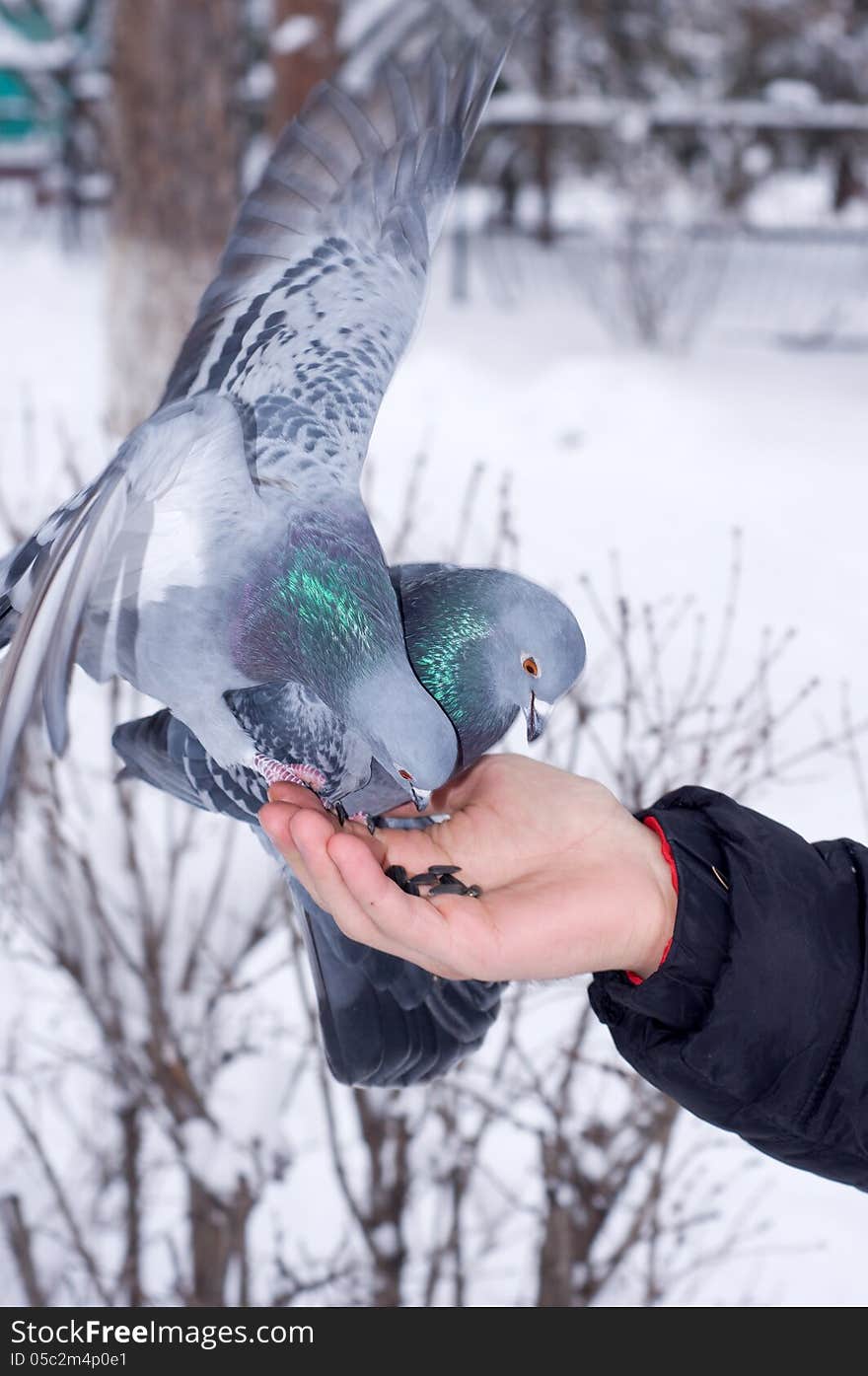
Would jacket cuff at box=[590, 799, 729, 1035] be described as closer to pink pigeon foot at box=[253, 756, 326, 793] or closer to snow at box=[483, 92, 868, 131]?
pink pigeon foot at box=[253, 756, 326, 793]

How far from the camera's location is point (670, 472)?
4707mm

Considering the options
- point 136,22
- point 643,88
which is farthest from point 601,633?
point 643,88

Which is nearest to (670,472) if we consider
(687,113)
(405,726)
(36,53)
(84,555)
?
(405,726)

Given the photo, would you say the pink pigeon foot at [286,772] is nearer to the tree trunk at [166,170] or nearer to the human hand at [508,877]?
the human hand at [508,877]

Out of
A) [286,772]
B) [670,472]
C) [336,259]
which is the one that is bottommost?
[670,472]

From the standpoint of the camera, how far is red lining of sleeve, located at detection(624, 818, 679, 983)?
59.3 inches

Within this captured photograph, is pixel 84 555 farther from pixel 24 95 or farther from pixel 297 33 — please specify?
pixel 24 95

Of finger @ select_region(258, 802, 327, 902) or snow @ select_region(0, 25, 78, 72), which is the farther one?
snow @ select_region(0, 25, 78, 72)

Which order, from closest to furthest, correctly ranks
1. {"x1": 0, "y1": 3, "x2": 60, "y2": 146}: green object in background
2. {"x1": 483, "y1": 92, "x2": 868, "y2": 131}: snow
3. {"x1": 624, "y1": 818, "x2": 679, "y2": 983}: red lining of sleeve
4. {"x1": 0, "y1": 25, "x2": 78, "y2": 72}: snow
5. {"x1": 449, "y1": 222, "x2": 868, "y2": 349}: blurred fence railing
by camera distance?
{"x1": 624, "y1": 818, "x2": 679, "y2": 983}: red lining of sleeve, {"x1": 449, "y1": 222, "x2": 868, "y2": 349}: blurred fence railing, {"x1": 483, "y1": 92, "x2": 868, "y2": 131}: snow, {"x1": 0, "y1": 3, "x2": 60, "y2": 146}: green object in background, {"x1": 0, "y1": 25, "x2": 78, "y2": 72}: snow

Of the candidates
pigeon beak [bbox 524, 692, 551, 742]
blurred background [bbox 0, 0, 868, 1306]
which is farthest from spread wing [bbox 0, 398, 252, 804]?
blurred background [bbox 0, 0, 868, 1306]

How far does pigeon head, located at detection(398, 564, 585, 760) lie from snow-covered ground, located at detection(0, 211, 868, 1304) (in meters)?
1.11

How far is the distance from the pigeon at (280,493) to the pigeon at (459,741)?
68 millimetres

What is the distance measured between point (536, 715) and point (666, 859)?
245mm
